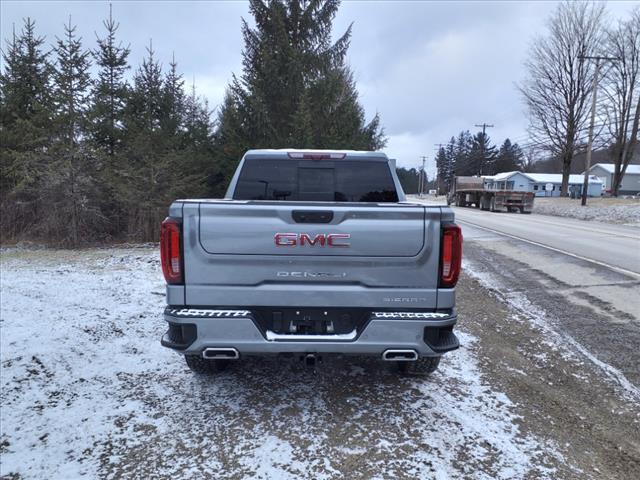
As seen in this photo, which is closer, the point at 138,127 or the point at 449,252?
the point at 449,252

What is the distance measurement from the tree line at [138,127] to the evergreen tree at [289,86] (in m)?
0.04

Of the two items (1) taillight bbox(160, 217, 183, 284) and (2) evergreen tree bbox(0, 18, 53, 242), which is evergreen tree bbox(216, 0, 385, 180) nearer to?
(2) evergreen tree bbox(0, 18, 53, 242)

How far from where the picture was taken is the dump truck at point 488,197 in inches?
1222

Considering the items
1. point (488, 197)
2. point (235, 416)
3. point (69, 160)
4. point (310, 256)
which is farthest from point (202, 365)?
point (488, 197)

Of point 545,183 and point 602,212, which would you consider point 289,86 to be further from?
point 545,183

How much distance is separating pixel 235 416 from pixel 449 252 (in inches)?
82.1

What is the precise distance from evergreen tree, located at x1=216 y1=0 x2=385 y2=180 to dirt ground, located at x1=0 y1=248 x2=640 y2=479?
11.6 m

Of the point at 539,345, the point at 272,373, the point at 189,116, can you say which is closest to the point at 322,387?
the point at 272,373

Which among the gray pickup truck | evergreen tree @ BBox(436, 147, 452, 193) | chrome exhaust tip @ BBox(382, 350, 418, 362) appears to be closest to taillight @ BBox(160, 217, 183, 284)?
the gray pickup truck

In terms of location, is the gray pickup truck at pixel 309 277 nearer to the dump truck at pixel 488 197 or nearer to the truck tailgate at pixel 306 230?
the truck tailgate at pixel 306 230

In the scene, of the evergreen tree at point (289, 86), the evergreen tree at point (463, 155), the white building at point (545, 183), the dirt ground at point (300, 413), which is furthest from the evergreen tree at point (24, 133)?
the evergreen tree at point (463, 155)

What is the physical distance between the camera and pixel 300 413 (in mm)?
3404

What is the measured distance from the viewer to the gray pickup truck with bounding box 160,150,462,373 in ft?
10.0

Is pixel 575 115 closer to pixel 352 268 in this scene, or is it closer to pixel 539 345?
pixel 539 345
